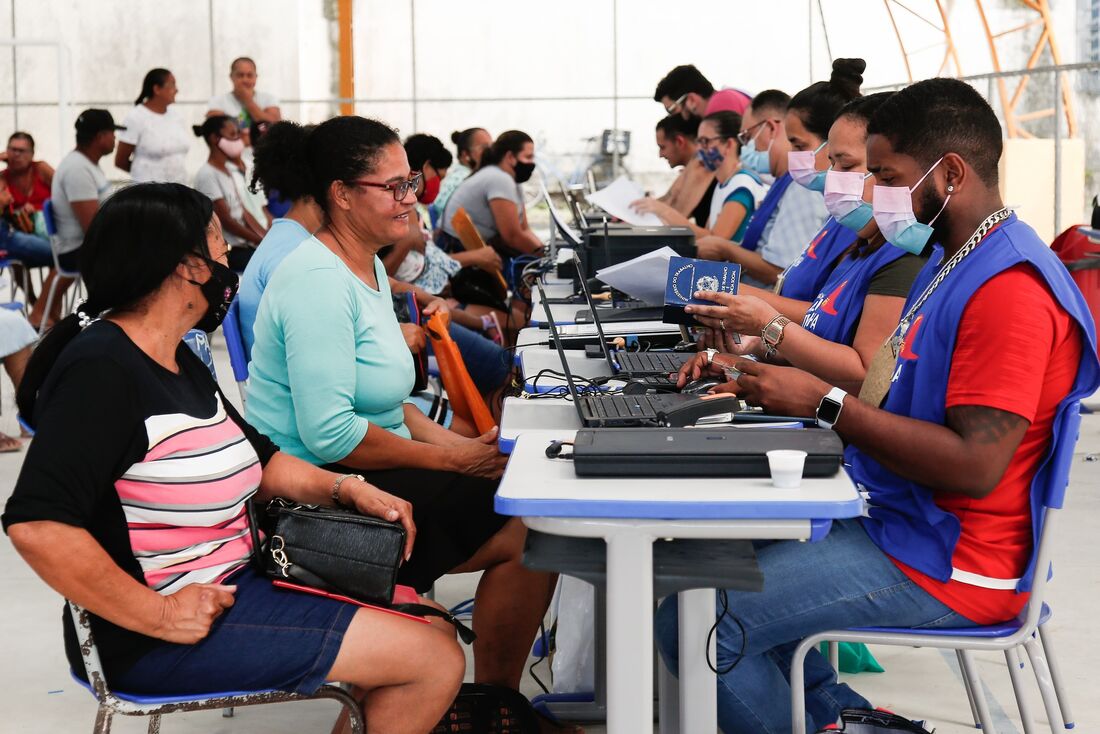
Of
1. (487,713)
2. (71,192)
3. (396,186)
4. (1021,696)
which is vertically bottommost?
(487,713)

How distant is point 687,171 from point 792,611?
178 inches

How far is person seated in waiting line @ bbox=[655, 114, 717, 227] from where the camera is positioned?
6023mm

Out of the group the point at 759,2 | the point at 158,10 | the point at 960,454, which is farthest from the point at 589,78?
the point at 960,454

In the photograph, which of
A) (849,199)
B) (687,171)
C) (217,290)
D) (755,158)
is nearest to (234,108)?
(687,171)

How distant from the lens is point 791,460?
1.57 metres

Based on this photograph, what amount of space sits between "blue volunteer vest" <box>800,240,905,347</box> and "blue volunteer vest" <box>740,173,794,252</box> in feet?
4.73

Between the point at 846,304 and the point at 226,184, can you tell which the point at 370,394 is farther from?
the point at 226,184

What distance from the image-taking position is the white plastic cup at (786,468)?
1.57 meters

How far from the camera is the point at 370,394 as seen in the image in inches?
95.3

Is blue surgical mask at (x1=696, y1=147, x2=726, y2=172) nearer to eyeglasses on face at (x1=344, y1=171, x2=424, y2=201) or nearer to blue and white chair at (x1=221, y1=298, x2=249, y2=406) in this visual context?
blue and white chair at (x1=221, y1=298, x2=249, y2=406)

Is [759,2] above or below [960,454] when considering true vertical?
above

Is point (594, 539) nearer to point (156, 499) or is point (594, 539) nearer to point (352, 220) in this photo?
point (156, 499)

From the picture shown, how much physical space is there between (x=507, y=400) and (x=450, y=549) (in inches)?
12.3

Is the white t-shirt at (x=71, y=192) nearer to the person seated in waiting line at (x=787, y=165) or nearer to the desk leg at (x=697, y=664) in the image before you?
the person seated in waiting line at (x=787, y=165)
